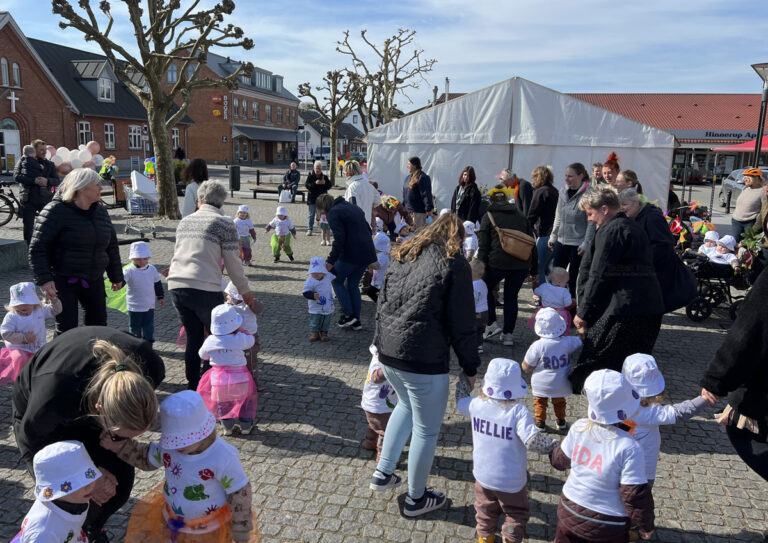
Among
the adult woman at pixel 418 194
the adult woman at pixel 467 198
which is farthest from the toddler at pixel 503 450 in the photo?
the adult woman at pixel 418 194

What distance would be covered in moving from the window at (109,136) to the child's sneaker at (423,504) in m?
42.3

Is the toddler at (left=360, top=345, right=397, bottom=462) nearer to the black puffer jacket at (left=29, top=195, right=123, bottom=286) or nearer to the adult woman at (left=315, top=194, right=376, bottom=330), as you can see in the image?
the black puffer jacket at (left=29, top=195, right=123, bottom=286)

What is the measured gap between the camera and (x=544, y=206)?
8000 mm

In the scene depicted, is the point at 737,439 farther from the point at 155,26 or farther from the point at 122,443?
the point at 155,26

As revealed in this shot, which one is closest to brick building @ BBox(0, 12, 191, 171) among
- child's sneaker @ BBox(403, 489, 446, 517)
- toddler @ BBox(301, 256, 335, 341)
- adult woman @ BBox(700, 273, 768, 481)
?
toddler @ BBox(301, 256, 335, 341)

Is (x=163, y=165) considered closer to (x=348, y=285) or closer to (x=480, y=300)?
(x=348, y=285)

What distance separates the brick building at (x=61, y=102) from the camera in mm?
32469

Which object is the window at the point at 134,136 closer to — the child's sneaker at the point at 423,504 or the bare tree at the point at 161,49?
the bare tree at the point at 161,49

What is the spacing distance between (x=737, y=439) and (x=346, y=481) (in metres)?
2.45

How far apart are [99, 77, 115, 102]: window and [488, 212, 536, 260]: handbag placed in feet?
134

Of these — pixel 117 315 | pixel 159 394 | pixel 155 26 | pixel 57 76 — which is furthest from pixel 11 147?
pixel 159 394

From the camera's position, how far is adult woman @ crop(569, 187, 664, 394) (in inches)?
169

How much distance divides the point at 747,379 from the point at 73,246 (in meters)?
4.90

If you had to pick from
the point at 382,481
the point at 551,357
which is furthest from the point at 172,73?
the point at 382,481
